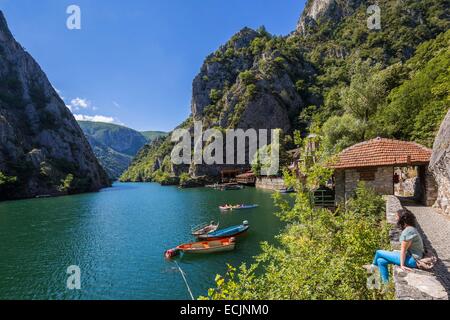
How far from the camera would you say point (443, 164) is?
12.7 m

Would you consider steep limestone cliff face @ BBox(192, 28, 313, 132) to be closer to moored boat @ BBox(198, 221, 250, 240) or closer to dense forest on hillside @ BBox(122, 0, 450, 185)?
dense forest on hillside @ BBox(122, 0, 450, 185)

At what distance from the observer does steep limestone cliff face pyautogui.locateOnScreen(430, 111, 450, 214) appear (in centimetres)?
1215

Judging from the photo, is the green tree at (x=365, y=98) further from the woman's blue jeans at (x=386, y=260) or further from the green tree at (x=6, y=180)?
the green tree at (x=6, y=180)

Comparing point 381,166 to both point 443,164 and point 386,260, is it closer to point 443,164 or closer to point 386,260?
point 443,164

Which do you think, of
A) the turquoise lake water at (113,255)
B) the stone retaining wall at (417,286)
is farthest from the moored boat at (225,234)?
the stone retaining wall at (417,286)

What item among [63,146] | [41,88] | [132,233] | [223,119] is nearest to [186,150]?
[223,119]

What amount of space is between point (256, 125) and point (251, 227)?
81.9 metres

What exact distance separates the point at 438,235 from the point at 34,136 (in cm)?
12941

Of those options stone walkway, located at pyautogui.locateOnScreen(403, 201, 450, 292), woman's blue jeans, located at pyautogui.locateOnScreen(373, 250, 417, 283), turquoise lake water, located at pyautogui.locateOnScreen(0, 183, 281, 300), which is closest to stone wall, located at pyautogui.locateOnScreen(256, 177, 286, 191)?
turquoise lake water, located at pyautogui.locateOnScreen(0, 183, 281, 300)

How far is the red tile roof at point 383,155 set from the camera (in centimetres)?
1683

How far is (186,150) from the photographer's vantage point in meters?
124

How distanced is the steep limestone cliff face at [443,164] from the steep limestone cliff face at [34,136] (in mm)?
98011

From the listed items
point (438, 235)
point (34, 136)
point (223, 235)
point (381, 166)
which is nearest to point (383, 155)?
point (381, 166)

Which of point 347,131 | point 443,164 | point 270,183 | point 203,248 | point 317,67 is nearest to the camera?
point 443,164
